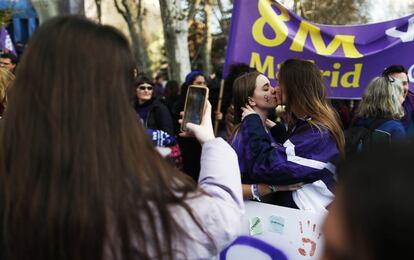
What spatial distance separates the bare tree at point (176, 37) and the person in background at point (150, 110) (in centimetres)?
439

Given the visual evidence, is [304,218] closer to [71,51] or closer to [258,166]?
[258,166]

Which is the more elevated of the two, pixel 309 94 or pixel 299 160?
pixel 309 94

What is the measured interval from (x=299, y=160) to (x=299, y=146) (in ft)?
0.24

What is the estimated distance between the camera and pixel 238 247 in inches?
115

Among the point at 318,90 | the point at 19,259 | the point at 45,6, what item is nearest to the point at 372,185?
the point at 19,259

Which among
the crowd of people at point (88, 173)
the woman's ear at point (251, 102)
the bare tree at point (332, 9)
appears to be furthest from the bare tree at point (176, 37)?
the bare tree at point (332, 9)

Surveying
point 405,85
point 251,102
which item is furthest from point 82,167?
point 405,85

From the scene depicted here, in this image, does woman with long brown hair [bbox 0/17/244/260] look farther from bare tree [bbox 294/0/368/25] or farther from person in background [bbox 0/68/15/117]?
bare tree [bbox 294/0/368/25]

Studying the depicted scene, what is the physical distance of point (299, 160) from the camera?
2777 millimetres

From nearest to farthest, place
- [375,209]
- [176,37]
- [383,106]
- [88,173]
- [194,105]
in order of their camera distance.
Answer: [375,209] → [88,173] → [194,105] → [383,106] → [176,37]

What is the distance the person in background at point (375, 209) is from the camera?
74cm

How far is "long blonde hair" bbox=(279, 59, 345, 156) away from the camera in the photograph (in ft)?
9.39

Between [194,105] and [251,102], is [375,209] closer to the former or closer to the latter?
[194,105]

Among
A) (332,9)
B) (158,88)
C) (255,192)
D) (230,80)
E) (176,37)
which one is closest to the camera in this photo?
(255,192)
